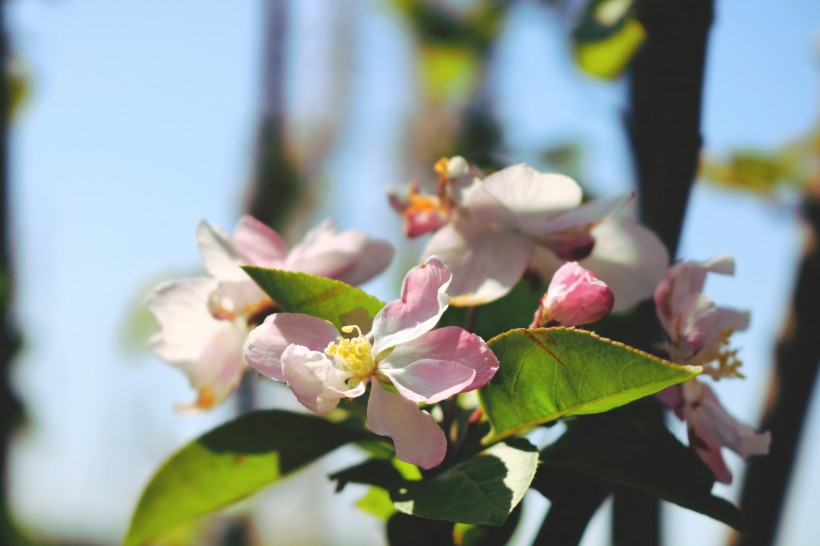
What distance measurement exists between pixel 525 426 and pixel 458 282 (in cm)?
12

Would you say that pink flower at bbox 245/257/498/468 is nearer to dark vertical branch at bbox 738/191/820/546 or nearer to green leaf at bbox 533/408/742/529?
green leaf at bbox 533/408/742/529

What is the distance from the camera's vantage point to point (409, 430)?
42 cm

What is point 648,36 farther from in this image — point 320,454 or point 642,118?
point 320,454

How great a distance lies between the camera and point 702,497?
460 mm

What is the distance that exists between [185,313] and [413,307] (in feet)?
0.71

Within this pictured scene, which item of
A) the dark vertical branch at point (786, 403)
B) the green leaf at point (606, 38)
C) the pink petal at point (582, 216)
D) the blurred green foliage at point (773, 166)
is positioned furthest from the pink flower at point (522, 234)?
the blurred green foliage at point (773, 166)

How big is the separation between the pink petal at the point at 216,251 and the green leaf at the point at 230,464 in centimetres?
12

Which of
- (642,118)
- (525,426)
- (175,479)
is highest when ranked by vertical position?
(642,118)

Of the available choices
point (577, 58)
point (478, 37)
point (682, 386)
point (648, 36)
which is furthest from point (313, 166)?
point (682, 386)

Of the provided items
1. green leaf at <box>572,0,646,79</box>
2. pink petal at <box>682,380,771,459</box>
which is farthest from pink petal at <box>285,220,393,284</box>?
green leaf at <box>572,0,646,79</box>

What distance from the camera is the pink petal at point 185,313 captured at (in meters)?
0.57

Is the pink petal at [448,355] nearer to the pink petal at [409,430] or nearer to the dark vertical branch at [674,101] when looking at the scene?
the pink petal at [409,430]


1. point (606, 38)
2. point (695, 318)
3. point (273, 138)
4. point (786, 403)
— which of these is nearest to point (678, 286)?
point (695, 318)

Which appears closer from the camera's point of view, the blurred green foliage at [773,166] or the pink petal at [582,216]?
the pink petal at [582,216]
